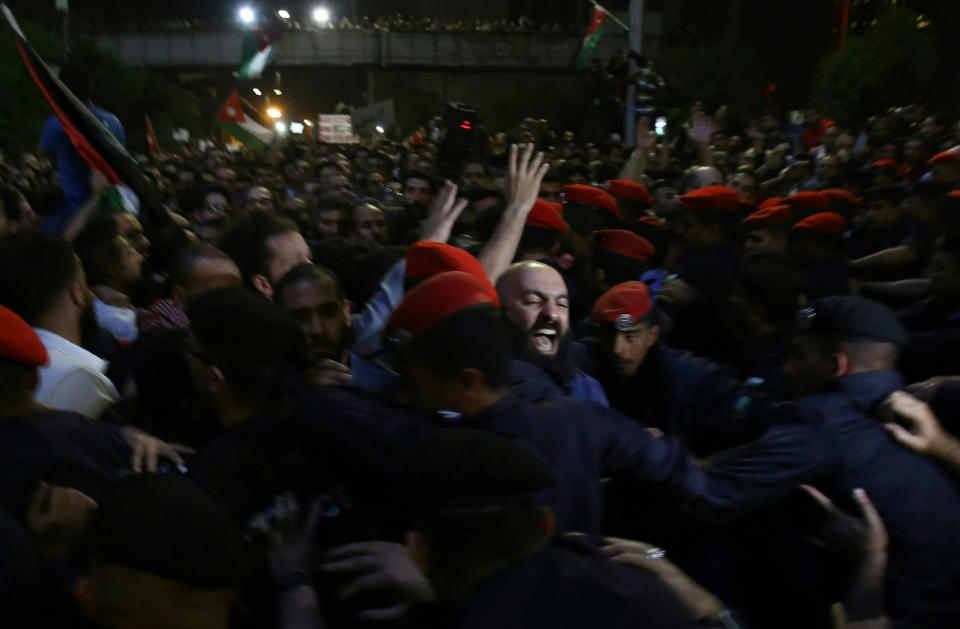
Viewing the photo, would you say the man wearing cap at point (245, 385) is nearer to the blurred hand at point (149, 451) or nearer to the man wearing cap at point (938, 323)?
the blurred hand at point (149, 451)

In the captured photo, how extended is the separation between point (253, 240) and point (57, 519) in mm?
2378

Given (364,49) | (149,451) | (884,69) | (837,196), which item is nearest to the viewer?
(149,451)

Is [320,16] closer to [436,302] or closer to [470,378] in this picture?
[436,302]

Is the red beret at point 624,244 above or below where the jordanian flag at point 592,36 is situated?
below

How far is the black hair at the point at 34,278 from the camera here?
3377 mm

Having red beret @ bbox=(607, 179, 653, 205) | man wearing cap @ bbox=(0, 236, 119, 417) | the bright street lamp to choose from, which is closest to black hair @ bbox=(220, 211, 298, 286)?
man wearing cap @ bbox=(0, 236, 119, 417)

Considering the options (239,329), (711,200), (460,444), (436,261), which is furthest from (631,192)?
(460,444)

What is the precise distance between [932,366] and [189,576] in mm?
3382

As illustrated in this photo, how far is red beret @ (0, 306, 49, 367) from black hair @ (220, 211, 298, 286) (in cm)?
191

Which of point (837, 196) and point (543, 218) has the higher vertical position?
point (837, 196)

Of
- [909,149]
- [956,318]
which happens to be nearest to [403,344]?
[956,318]

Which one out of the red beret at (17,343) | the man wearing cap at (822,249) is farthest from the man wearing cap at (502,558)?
the man wearing cap at (822,249)

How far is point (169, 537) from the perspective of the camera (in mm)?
1641

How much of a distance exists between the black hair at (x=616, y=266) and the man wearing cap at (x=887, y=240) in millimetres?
1998
